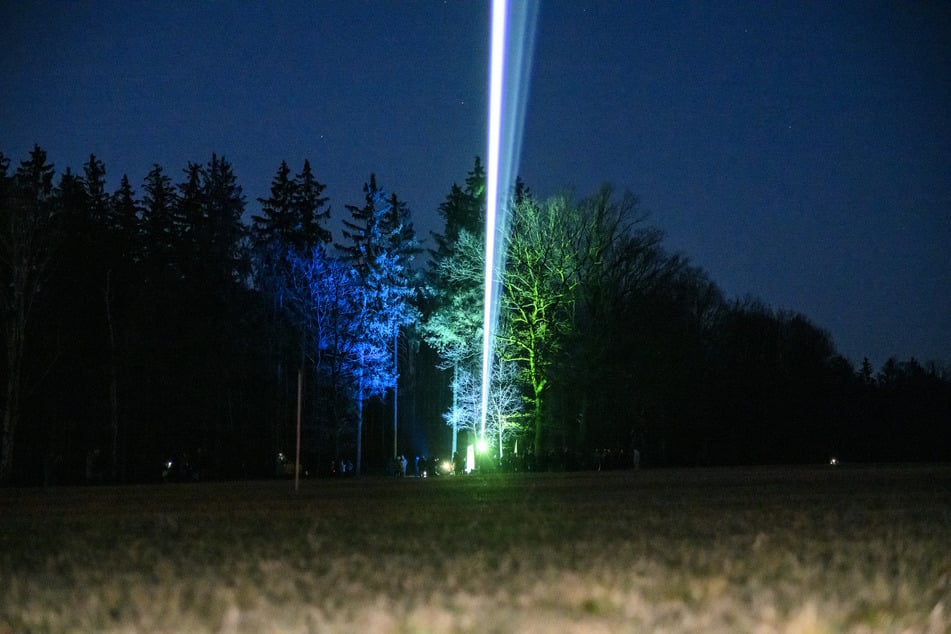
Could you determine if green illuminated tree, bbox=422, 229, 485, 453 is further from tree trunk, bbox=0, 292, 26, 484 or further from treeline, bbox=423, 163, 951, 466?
tree trunk, bbox=0, 292, 26, 484

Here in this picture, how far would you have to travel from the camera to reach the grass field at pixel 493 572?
7586mm

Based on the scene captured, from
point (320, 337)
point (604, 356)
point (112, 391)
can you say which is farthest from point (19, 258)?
point (604, 356)

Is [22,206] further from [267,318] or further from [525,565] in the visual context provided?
[525,565]

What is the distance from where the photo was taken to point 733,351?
277ft

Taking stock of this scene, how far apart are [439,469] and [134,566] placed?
50010 mm

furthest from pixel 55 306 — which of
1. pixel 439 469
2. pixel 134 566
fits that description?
pixel 134 566

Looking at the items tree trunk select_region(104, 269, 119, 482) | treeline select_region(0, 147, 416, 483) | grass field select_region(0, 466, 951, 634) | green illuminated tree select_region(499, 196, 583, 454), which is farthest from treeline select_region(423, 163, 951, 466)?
grass field select_region(0, 466, 951, 634)

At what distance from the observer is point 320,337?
63.7 m

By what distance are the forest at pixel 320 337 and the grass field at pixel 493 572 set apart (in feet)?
121

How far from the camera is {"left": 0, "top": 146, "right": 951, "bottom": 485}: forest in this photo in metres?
55.9

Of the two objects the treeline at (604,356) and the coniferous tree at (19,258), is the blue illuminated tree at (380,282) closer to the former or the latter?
the treeline at (604,356)

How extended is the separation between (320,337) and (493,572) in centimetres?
5452

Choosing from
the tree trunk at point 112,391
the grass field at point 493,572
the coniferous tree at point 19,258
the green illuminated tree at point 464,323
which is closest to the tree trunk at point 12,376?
the coniferous tree at point 19,258

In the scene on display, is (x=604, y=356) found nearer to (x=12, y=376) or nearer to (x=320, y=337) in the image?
(x=320, y=337)
